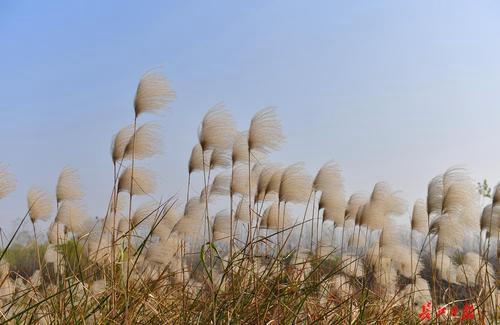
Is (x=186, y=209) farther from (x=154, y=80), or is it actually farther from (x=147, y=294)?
(x=147, y=294)

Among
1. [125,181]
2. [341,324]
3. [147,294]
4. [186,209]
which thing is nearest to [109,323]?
[147,294]

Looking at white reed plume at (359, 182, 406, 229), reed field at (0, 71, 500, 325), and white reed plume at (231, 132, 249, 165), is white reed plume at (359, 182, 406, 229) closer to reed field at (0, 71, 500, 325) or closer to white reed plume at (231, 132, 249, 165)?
reed field at (0, 71, 500, 325)

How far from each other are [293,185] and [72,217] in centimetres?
169

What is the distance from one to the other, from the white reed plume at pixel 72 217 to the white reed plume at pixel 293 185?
1.56 metres

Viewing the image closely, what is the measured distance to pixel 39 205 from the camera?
192 inches

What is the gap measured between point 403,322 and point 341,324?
70cm

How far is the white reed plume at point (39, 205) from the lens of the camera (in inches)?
190

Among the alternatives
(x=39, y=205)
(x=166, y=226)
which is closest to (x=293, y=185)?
(x=166, y=226)

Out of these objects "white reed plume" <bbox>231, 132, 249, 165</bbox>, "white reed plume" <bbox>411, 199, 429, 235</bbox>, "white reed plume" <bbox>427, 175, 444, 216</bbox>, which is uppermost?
"white reed plume" <bbox>231, 132, 249, 165</bbox>

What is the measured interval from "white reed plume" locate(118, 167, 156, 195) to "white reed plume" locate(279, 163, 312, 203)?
3.11ft

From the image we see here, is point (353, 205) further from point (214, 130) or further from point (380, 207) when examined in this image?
point (214, 130)

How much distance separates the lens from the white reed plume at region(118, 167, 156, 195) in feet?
14.0

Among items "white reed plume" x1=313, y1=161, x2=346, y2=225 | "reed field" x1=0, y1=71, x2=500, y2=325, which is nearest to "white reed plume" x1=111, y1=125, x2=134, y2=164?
"reed field" x1=0, y1=71, x2=500, y2=325

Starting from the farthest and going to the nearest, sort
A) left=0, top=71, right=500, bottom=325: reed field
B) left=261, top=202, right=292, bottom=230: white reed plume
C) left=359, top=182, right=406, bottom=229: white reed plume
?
left=359, top=182, right=406, bottom=229: white reed plume → left=261, top=202, right=292, bottom=230: white reed plume → left=0, top=71, right=500, bottom=325: reed field
